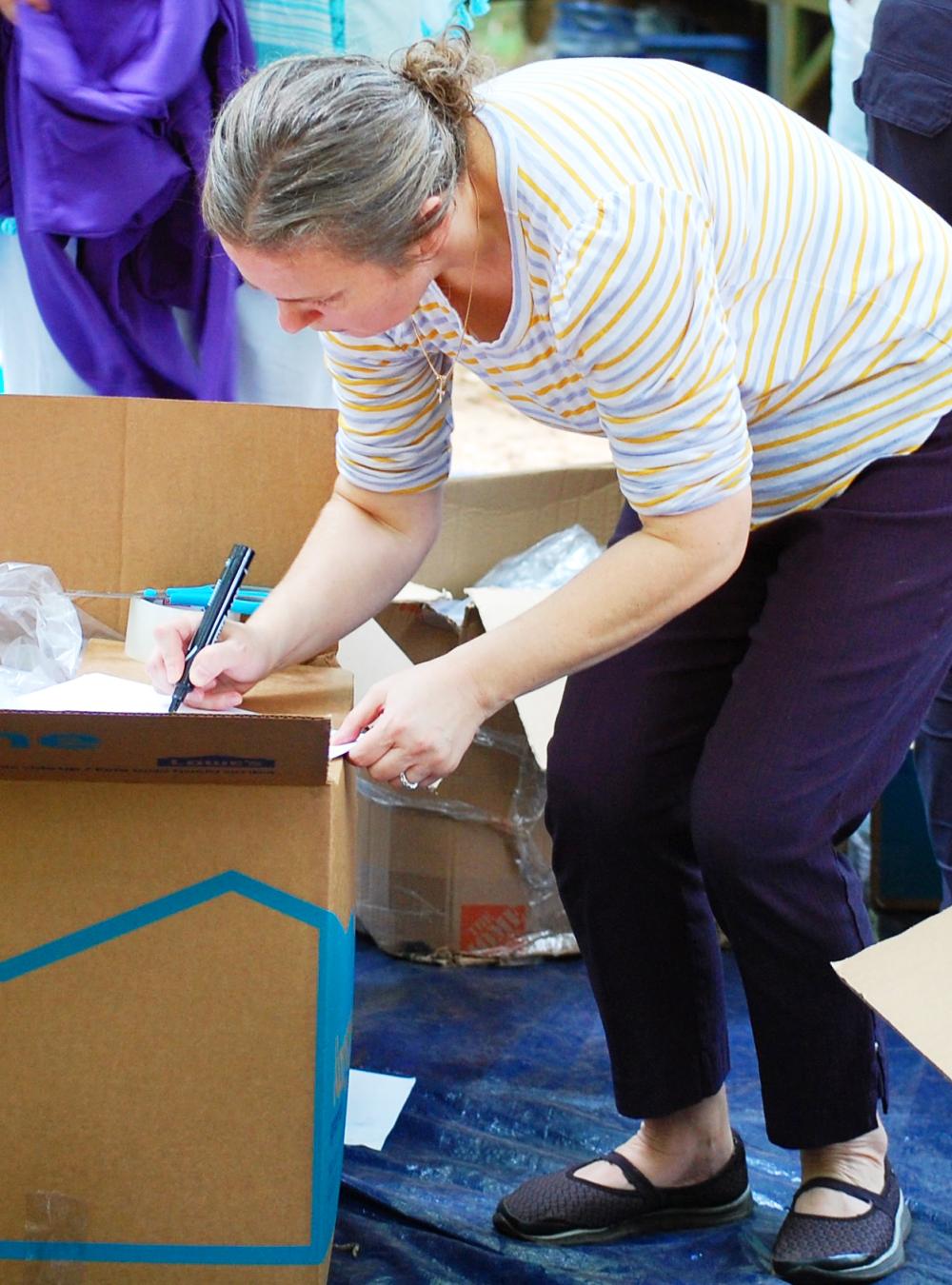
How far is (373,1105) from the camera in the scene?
59.3 inches

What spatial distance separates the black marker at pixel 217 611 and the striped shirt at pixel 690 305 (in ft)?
0.49

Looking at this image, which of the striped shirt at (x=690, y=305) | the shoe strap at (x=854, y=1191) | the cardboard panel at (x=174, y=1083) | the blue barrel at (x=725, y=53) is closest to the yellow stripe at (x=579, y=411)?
the striped shirt at (x=690, y=305)

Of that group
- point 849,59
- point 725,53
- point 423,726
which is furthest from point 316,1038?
point 725,53

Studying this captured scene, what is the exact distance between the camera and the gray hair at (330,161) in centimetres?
91

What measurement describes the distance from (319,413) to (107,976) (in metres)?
0.53

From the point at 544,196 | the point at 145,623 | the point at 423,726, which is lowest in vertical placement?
the point at 145,623

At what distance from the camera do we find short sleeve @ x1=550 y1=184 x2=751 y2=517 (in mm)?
956

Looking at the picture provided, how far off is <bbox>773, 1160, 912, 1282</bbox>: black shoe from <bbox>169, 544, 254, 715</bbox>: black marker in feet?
2.11

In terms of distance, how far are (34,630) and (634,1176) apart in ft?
2.22

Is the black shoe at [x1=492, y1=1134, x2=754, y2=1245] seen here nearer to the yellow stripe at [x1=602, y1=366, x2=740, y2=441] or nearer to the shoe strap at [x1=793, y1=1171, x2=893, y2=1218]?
the shoe strap at [x1=793, y1=1171, x2=893, y2=1218]

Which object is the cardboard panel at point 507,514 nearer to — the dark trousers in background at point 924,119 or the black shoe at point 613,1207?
the dark trousers in background at point 924,119

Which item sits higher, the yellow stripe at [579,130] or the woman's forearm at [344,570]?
→ the yellow stripe at [579,130]

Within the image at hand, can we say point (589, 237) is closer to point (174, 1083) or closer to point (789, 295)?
point (789, 295)

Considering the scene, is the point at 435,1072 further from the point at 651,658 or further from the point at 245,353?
the point at 245,353
